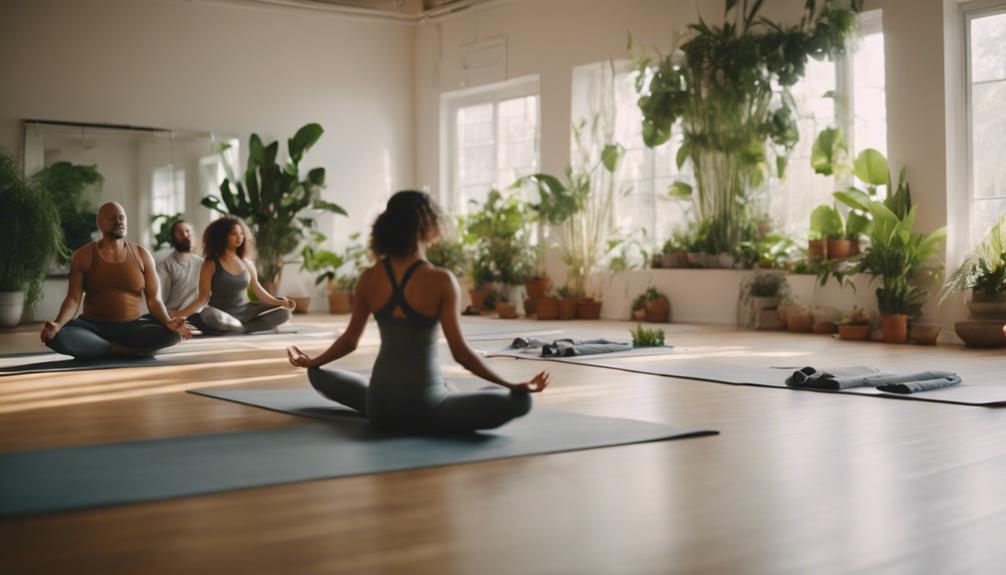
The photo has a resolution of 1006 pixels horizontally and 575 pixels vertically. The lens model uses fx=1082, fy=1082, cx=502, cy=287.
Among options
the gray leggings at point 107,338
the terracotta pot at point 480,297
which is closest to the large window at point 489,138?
the terracotta pot at point 480,297

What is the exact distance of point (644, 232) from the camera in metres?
9.95

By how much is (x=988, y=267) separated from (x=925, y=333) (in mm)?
576

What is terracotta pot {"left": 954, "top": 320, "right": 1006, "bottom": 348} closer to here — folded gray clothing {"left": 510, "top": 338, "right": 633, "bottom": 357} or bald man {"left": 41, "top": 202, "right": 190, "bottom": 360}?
folded gray clothing {"left": 510, "top": 338, "right": 633, "bottom": 357}

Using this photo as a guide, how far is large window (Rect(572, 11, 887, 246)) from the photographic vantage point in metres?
8.17

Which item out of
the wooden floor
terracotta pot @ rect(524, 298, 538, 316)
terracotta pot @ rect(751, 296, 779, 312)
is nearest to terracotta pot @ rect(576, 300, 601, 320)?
terracotta pot @ rect(524, 298, 538, 316)

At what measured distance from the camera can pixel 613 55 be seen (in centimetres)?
1002

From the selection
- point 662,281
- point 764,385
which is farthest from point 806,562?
point 662,281

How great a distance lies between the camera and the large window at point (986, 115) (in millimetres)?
7398

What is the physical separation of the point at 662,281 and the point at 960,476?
6.78 metres

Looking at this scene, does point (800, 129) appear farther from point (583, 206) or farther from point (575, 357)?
point (575, 357)

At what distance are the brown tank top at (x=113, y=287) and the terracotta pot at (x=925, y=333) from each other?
4779 mm

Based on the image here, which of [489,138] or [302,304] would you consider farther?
[489,138]

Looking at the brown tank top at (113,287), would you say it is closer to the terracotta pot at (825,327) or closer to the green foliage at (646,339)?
the green foliage at (646,339)

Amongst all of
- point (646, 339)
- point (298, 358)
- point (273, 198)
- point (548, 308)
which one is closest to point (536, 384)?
point (298, 358)
